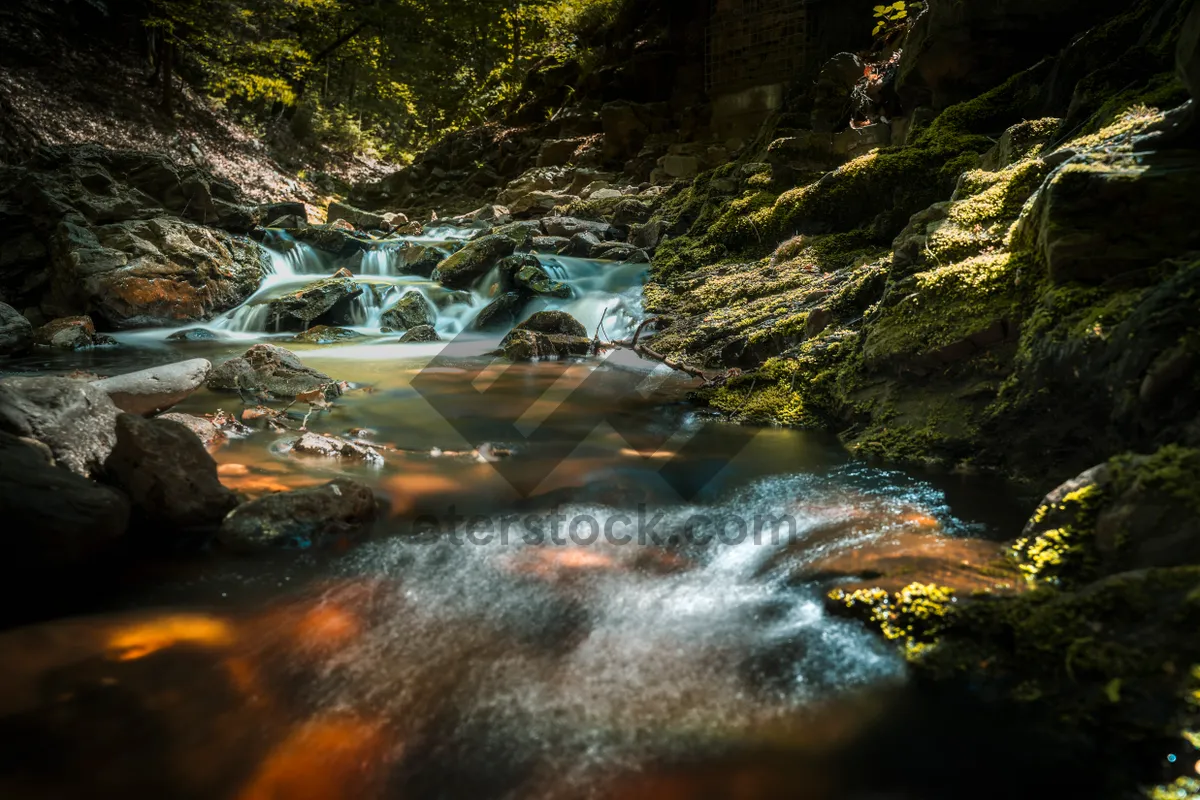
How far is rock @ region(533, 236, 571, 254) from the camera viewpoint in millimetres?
14469

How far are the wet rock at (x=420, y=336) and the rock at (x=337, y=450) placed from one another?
580 centimetres

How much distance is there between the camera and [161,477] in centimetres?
374

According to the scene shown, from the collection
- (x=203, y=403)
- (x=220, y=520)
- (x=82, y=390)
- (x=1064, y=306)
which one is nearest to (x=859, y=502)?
(x=1064, y=306)

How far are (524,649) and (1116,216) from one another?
4062mm

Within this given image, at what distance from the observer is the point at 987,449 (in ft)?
14.1

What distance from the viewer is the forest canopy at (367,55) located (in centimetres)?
1967

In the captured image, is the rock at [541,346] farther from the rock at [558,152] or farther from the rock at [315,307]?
the rock at [558,152]

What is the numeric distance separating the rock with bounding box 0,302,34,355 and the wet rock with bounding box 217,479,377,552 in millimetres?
8067

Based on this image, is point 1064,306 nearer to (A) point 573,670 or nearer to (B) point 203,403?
(A) point 573,670

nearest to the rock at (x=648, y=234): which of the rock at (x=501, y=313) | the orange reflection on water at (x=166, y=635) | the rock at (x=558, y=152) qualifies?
the rock at (x=501, y=313)

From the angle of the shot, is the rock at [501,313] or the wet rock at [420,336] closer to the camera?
the wet rock at [420,336]

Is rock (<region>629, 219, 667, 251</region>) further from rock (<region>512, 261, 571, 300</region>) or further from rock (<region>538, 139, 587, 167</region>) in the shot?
rock (<region>538, 139, 587, 167</region>)

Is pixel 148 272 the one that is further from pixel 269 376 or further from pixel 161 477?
pixel 161 477

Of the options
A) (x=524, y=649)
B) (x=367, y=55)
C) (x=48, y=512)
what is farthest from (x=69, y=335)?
(x=367, y=55)
